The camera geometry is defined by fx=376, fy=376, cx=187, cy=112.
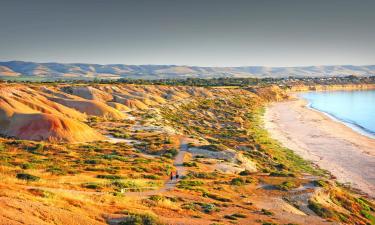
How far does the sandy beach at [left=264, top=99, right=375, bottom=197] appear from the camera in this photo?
165 ft

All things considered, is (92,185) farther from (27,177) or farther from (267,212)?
(267,212)

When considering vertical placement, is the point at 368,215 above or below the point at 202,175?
below

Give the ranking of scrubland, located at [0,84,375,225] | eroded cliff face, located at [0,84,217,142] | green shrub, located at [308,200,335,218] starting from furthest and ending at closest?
eroded cliff face, located at [0,84,217,142], green shrub, located at [308,200,335,218], scrubland, located at [0,84,375,225]

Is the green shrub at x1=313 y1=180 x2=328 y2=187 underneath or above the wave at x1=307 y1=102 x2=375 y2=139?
above

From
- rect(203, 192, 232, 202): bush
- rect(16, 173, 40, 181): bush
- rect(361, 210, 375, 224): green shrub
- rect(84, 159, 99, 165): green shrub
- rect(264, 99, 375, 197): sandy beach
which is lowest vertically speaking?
rect(264, 99, 375, 197): sandy beach

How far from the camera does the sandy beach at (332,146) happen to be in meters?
50.2

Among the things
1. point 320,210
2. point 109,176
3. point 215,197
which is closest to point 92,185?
point 109,176

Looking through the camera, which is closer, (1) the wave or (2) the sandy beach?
(2) the sandy beach

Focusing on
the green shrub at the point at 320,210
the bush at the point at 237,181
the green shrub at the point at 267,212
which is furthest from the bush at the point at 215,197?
the green shrub at the point at 320,210

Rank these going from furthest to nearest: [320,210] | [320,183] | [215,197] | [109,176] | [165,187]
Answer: [320,183] → [109,176] → [165,187] → [320,210] → [215,197]

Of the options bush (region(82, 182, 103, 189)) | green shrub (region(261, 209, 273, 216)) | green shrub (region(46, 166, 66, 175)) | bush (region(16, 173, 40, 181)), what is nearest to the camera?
bush (region(16, 173, 40, 181))

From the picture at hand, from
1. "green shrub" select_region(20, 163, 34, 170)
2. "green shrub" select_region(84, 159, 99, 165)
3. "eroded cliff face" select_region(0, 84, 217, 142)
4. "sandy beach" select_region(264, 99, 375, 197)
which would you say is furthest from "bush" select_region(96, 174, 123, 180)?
"sandy beach" select_region(264, 99, 375, 197)

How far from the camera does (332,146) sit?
70.1 meters

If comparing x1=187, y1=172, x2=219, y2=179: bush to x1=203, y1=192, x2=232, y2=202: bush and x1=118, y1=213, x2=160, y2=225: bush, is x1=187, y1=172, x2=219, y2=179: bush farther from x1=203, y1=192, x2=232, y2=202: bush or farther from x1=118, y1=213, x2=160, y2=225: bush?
x1=118, y1=213, x2=160, y2=225: bush
